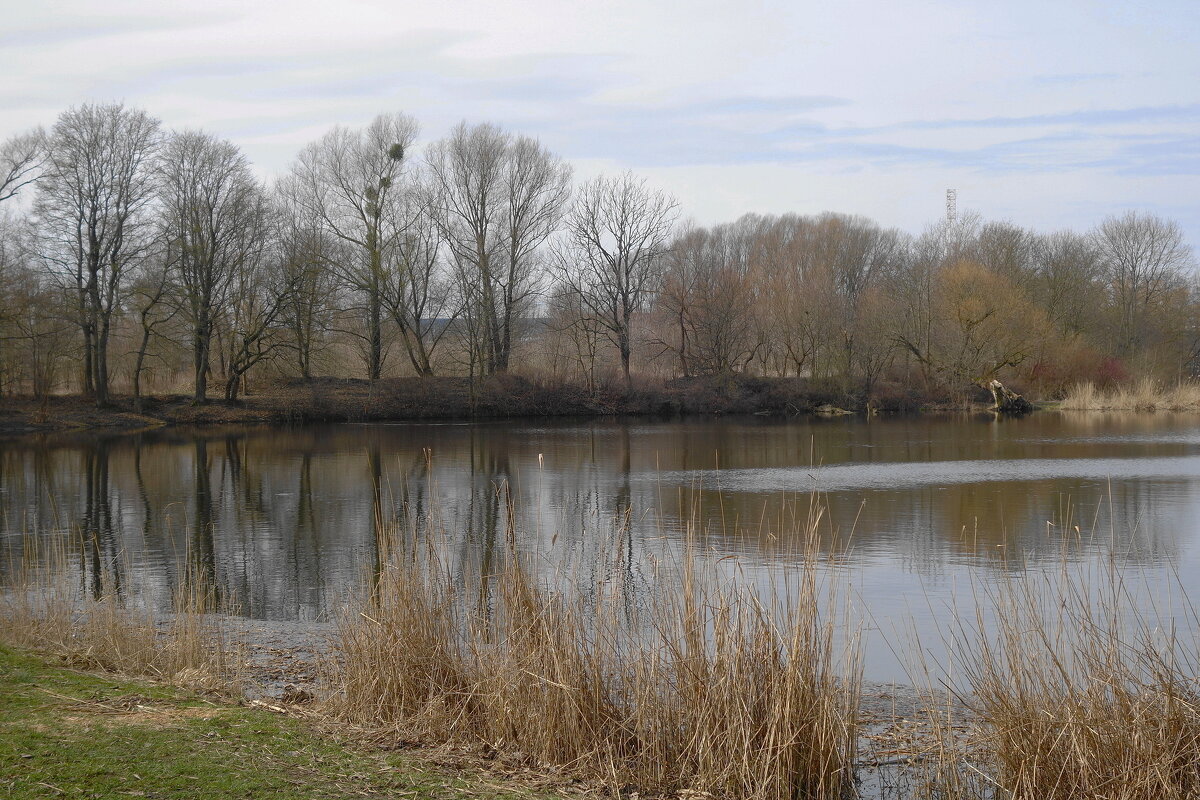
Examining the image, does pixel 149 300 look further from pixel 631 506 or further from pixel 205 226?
pixel 631 506

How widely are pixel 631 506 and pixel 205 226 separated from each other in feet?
117

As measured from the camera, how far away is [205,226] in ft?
136

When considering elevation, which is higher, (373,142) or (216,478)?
(373,142)

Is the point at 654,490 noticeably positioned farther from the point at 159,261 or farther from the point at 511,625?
the point at 159,261

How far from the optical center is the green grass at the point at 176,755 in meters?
4.29

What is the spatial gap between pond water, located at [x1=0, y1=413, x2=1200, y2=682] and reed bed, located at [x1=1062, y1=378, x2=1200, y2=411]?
10.7 m

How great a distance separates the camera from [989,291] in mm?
48188

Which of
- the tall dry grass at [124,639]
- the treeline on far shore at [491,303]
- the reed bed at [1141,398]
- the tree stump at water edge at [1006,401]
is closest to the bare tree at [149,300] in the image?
the treeline on far shore at [491,303]

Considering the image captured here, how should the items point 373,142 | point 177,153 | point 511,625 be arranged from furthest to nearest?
point 373,142 < point 177,153 < point 511,625

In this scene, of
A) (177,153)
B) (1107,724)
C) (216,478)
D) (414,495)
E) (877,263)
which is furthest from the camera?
(877,263)

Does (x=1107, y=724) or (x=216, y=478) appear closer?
(x=1107, y=724)

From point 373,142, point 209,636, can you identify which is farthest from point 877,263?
point 209,636

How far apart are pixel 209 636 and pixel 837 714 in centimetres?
484

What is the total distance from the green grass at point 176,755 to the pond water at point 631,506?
66.1 inches
